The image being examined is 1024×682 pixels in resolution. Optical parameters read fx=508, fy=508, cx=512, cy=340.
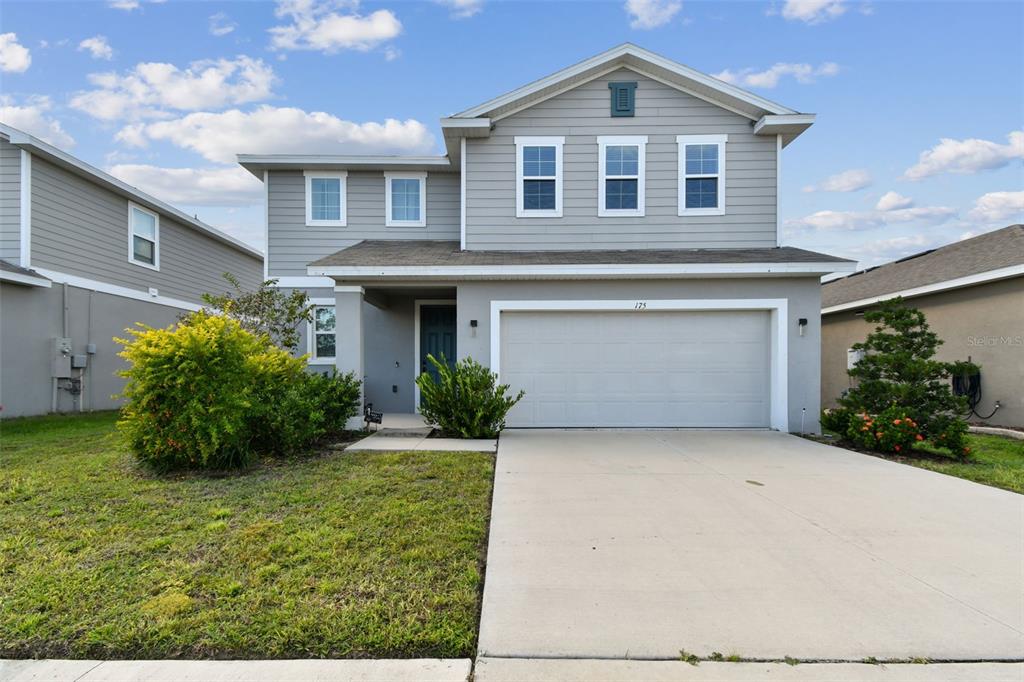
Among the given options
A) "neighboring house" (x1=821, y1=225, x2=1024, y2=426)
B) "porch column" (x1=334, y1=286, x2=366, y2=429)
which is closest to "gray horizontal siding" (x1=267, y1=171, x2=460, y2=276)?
"porch column" (x1=334, y1=286, x2=366, y2=429)

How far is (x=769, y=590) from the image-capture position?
3.21m

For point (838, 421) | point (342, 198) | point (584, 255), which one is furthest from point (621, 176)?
point (342, 198)

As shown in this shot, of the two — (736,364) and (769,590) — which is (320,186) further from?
(769,590)

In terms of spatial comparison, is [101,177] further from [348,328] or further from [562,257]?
[562,257]

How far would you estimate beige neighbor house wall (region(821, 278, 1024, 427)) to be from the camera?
9742 mm

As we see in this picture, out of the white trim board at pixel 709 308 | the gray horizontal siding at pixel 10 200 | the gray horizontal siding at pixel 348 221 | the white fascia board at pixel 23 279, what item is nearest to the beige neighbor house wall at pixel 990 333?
the white trim board at pixel 709 308

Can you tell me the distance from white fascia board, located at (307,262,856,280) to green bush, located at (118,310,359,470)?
2.52m

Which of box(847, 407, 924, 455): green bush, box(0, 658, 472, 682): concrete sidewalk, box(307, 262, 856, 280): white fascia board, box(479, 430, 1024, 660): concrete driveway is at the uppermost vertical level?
box(307, 262, 856, 280): white fascia board

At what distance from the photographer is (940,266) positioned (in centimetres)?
1232

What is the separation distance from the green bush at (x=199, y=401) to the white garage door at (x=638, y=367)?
4.19 m

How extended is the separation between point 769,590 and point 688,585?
0.49 metres

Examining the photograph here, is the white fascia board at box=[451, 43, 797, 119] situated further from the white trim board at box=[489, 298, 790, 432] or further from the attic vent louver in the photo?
the white trim board at box=[489, 298, 790, 432]

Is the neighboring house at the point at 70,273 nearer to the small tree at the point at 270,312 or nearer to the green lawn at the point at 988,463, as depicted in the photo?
the small tree at the point at 270,312

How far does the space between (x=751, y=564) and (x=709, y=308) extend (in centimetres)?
625
